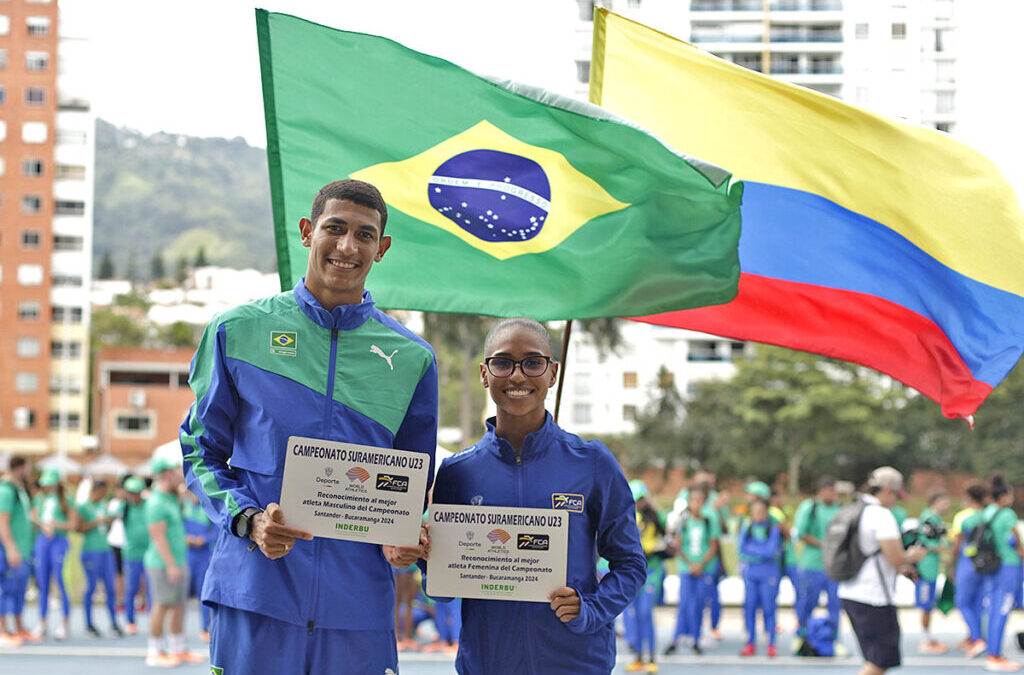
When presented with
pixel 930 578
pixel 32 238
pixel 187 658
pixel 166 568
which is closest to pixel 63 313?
pixel 32 238

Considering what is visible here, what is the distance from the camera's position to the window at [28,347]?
75875mm

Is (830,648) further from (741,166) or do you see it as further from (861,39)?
(861,39)

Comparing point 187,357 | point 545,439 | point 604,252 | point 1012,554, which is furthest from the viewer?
point 187,357

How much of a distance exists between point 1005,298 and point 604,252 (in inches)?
71.5

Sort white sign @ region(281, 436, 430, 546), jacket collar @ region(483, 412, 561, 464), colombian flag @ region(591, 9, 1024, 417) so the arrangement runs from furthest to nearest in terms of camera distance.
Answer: colombian flag @ region(591, 9, 1024, 417) < jacket collar @ region(483, 412, 561, 464) < white sign @ region(281, 436, 430, 546)

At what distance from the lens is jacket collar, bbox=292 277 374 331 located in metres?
3.41

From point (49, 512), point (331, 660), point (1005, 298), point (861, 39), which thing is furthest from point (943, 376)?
point (861, 39)

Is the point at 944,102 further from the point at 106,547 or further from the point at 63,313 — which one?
the point at 106,547

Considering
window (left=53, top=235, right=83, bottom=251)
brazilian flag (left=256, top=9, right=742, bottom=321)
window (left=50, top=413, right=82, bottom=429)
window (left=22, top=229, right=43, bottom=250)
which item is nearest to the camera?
brazilian flag (left=256, top=9, right=742, bottom=321)

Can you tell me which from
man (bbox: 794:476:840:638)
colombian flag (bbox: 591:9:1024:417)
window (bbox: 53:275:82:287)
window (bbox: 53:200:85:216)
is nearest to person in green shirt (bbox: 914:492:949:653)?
man (bbox: 794:476:840:638)

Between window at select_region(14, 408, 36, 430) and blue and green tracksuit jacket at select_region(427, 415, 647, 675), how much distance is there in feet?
251

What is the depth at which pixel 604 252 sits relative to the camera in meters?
4.94

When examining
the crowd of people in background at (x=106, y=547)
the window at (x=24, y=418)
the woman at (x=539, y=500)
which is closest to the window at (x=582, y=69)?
the window at (x=24, y=418)

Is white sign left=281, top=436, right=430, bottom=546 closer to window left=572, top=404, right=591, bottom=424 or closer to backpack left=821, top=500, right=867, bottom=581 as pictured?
backpack left=821, top=500, right=867, bottom=581
